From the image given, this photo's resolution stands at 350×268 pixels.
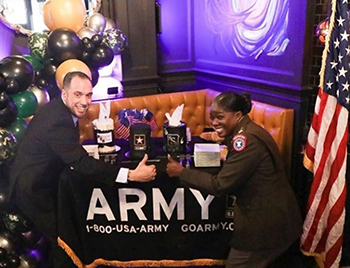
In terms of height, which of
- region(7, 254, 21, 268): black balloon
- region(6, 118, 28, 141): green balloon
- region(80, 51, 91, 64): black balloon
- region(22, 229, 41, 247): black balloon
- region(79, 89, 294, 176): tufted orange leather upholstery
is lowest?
region(7, 254, 21, 268): black balloon

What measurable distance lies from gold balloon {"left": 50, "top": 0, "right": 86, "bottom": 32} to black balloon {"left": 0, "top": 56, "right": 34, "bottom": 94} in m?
0.72

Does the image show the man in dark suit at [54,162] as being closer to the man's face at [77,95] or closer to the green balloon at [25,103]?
the man's face at [77,95]

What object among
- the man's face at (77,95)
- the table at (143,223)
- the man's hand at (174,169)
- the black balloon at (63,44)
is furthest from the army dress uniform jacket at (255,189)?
the black balloon at (63,44)

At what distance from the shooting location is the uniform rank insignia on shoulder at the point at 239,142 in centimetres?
199

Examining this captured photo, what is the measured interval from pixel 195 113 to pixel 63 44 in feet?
6.09

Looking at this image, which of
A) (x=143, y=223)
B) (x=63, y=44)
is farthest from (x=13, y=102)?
(x=143, y=223)

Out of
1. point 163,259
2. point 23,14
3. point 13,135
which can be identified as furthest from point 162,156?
point 23,14

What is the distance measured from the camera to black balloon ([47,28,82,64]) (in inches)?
127

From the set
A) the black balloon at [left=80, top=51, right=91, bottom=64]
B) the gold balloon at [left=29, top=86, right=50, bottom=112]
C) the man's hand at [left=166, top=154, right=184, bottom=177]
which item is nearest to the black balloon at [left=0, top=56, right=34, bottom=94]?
the gold balloon at [left=29, top=86, right=50, bottom=112]

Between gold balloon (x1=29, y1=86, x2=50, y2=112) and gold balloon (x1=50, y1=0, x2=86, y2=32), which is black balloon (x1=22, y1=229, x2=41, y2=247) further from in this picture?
gold balloon (x1=50, y1=0, x2=86, y2=32)

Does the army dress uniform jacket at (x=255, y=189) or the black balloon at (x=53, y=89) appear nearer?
the army dress uniform jacket at (x=255, y=189)

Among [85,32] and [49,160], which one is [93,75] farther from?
[49,160]

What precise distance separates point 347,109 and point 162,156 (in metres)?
1.28

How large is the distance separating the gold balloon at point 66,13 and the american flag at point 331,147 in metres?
2.14
